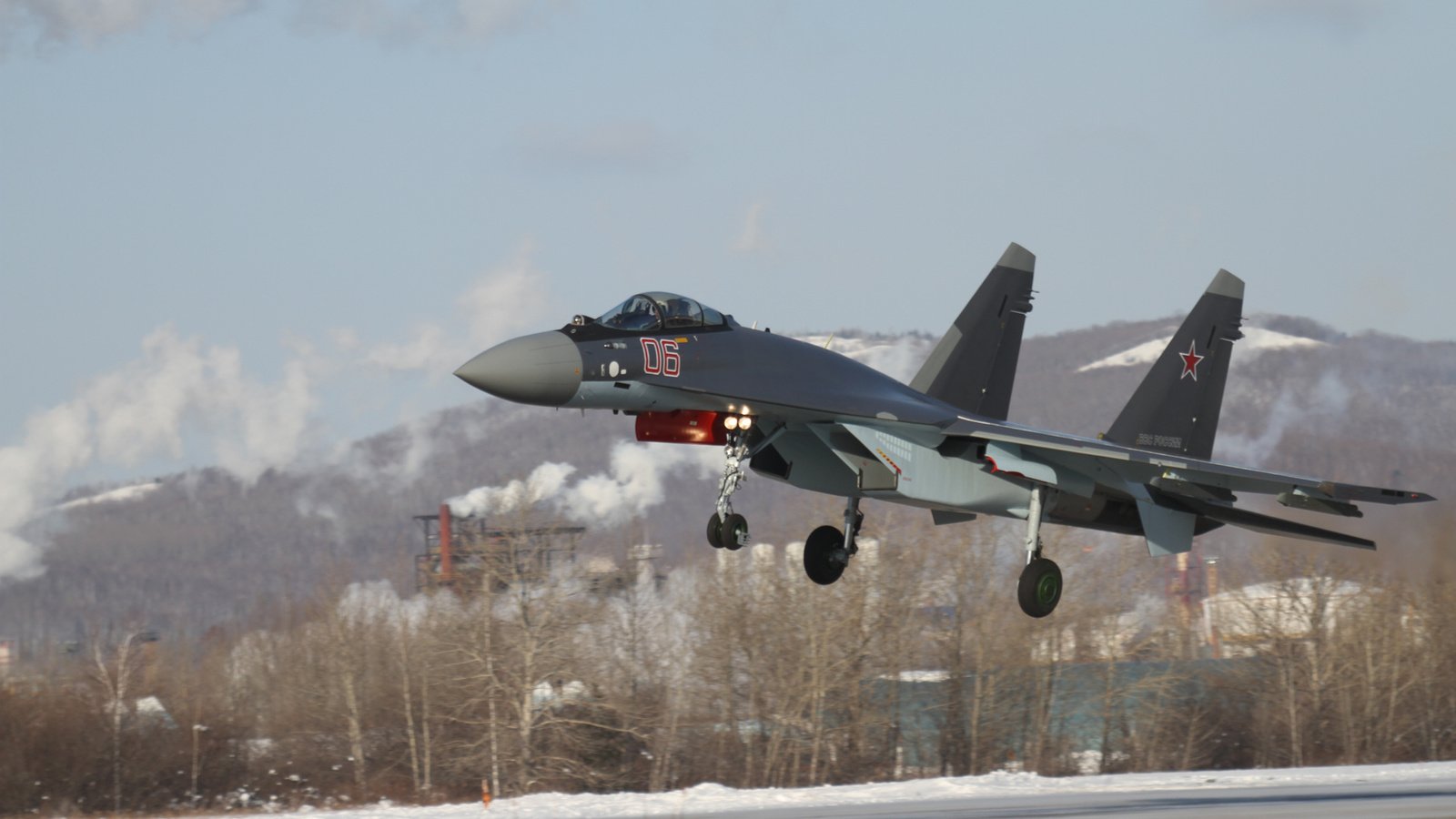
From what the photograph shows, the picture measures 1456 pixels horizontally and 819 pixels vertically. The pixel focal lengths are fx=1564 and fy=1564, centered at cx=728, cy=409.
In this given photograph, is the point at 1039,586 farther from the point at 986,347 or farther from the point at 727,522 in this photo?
the point at 986,347

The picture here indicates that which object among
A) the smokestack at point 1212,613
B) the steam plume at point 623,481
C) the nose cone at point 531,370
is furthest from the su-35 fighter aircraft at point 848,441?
the steam plume at point 623,481

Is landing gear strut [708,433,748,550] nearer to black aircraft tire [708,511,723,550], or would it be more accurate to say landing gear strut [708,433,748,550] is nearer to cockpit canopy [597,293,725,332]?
black aircraft tire [708,511,723,550]

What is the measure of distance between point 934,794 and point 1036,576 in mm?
21190

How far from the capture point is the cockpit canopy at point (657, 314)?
19884 millimetres

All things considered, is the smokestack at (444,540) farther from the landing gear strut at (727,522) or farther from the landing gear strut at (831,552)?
the landing gear strut at (727,522)

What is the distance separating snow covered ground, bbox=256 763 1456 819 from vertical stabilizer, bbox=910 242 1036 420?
12.0 meters

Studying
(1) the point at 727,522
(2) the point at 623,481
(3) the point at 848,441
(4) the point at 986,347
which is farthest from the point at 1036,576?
(2) the point at 623,481

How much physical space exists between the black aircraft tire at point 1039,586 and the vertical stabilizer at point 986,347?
502cm

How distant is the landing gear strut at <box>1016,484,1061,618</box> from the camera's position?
21672mm

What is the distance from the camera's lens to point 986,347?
26750 mm

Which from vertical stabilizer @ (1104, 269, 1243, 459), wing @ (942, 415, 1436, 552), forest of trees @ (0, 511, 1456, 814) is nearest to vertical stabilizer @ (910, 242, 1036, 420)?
vertical stabilizer @ (1104, 269, 1243, 459)

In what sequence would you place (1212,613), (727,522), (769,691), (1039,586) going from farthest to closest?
(1212,613) → (769,691) → (1039,586) → (727,522)

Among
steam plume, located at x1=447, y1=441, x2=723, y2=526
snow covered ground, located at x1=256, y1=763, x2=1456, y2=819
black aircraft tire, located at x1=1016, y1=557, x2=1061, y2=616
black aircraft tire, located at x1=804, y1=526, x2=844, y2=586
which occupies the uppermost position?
steam plume, located at x1=447, y1=441, x2=723, y2=526

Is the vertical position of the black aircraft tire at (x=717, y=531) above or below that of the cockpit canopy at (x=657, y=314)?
below
